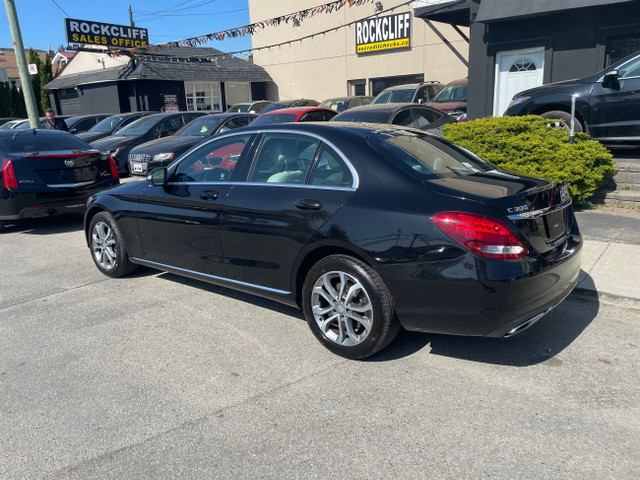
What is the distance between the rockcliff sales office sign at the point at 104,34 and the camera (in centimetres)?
2742

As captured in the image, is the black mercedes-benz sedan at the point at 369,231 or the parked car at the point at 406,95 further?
the parked car at the point at 406,95

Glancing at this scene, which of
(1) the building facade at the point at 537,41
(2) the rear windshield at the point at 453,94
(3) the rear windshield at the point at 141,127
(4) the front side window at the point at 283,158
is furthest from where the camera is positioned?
(2) the rear windshield at the point at 453,94

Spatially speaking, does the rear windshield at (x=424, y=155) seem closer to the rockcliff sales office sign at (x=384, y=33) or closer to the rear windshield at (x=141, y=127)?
the rear windshield at (x=141, y=127)

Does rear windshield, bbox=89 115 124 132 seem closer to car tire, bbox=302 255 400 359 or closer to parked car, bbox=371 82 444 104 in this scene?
parked car, bbox=371 82 444 104

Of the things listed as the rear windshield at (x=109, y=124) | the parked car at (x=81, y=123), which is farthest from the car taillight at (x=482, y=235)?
the parked car at (x=81, y=123)

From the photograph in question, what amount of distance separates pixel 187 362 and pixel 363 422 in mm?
1462

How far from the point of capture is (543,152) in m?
7.55

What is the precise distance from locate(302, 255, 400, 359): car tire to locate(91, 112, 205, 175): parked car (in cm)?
993

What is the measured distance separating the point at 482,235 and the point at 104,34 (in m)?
30.9

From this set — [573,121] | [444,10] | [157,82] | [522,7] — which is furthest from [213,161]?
[157,82]

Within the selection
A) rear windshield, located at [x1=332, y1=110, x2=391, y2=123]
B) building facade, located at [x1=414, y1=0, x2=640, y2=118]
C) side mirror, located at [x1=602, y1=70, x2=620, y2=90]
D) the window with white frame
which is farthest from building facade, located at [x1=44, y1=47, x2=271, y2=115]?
side mirror, located at [x1=602, y1=70, x2=620, y2=90]

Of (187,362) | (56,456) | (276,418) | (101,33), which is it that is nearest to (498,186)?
(276,418)

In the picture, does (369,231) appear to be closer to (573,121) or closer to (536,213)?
(536,213)

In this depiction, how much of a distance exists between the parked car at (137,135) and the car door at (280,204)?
29.7 feet
